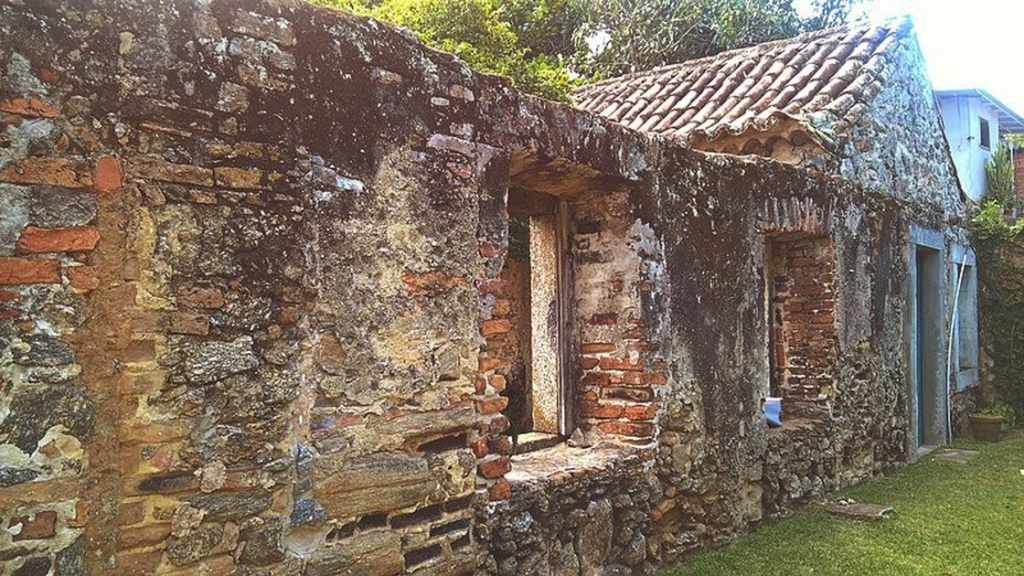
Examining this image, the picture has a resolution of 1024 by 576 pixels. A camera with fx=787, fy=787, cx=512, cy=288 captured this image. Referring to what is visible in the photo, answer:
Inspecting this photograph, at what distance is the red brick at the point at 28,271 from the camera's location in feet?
8.17

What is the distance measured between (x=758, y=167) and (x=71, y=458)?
5053mm

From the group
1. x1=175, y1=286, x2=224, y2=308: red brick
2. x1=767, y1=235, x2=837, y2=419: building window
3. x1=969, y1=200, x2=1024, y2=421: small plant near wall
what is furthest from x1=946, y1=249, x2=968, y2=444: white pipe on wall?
x1=175, y1=286, x2=224, y2=308: red brick

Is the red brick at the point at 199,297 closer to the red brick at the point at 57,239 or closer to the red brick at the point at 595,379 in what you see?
the red brick at the point at 57,239

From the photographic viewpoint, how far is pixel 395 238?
353cm

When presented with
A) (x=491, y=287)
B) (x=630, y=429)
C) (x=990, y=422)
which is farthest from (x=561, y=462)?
(x=990, y=422)

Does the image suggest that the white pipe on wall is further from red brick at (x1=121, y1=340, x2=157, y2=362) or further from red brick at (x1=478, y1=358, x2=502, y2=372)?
red brick at (x1=121, y1=340, x2=157, y2=362)

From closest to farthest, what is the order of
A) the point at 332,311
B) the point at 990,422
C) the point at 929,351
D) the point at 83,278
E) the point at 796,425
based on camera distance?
the point at 83,278 < the point at 332,311 < the point at 796,425 < the point at 929,351 < the point at 990,422

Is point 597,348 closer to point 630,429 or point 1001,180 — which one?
point 630,429

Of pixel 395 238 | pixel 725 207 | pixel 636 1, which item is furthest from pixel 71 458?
pixel 636 1

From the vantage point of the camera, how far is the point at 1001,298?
37.2 feet

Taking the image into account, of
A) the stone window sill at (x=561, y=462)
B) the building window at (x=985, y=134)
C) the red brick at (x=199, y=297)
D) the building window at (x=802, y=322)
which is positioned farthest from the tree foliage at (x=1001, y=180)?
the red brick at (x=199, y=297)

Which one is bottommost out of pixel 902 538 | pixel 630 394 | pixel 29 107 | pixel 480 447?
pixel 902 538

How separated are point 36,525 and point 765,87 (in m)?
8.11

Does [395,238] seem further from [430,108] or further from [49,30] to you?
[49,30]
